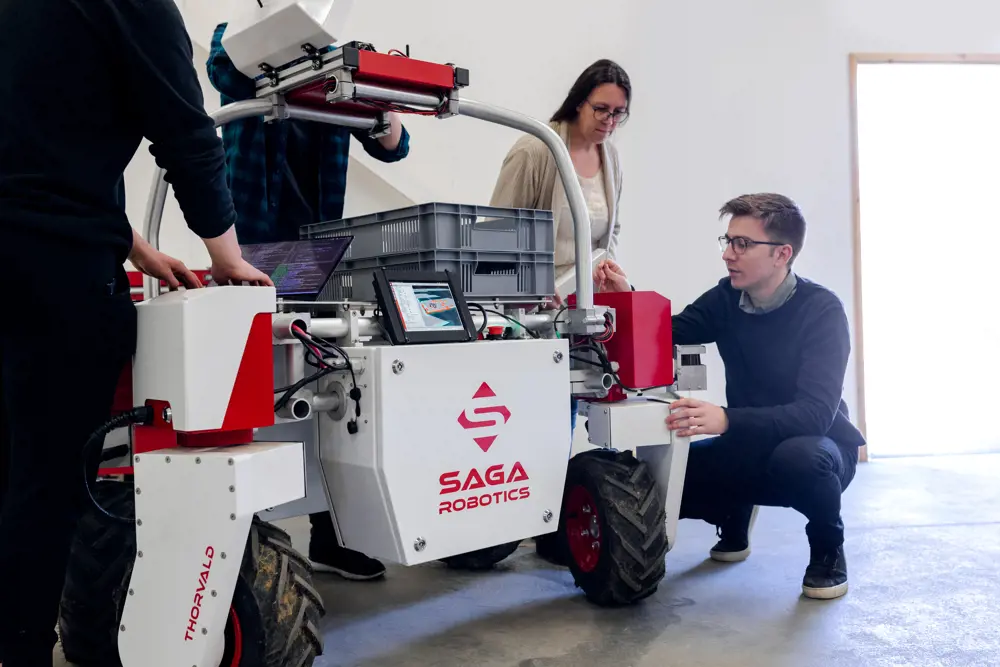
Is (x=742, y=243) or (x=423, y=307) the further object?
(x=742, y=243)

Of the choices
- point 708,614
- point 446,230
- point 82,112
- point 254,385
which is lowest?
point 708,614

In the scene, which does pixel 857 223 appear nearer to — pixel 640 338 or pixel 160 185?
pixel 640 338

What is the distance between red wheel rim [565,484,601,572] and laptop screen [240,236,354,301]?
793 mm

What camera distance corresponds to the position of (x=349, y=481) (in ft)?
5.40

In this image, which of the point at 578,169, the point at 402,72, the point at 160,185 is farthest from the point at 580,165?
the point at 160,185

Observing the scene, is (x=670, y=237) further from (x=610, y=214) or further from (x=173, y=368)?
(x=173, y=368)

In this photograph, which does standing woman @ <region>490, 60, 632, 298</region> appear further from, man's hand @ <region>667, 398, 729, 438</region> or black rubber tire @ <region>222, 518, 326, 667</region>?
black rubber tire @ <region>222, 518, 326, 667</region>

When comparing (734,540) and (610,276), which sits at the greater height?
(610,276)

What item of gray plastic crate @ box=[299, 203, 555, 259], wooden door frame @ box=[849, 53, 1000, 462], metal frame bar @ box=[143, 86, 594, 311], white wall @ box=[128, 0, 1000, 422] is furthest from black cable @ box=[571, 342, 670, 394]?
wooden door frame @ box=[849, 53, 1000, 462]

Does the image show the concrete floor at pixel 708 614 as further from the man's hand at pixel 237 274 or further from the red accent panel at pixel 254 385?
the man's hand at pixel 237 274

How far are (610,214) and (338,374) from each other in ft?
3.99

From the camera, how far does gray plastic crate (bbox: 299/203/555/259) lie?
1792 millimetres

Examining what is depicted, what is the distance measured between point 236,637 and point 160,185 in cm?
89

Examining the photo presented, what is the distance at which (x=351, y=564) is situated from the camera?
7.68ft
